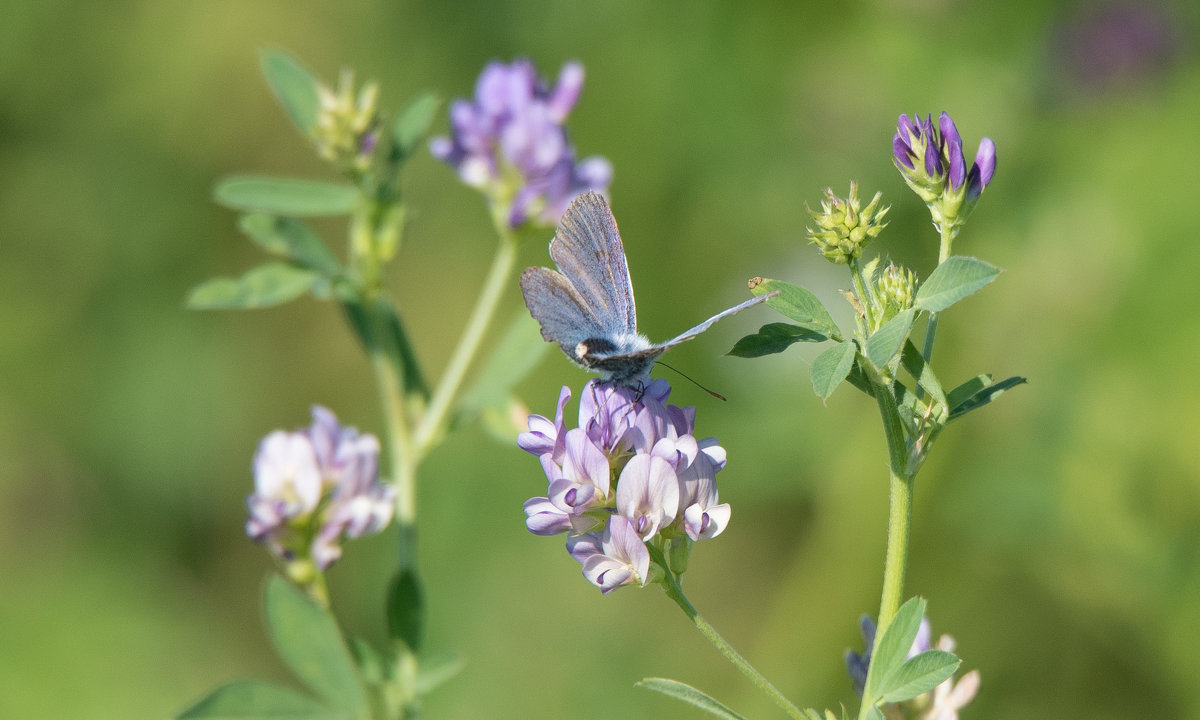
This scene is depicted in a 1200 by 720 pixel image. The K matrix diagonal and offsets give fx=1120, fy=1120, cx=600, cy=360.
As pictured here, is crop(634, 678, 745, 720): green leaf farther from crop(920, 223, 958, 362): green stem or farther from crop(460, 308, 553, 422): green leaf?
crop(460, 308, 553, 422): green leaf

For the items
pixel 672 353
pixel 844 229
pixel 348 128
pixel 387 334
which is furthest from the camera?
pixel 672 353

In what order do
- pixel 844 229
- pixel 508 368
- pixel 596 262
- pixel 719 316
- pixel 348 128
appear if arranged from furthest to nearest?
pixel 508 368 < pixel 348 128 < pixel 596 262 < pixel 844 229 < pixel 719 316

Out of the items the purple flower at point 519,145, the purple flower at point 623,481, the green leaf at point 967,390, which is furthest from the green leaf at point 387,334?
the green leaf at point 967,390

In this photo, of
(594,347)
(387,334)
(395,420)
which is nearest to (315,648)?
(395,420)

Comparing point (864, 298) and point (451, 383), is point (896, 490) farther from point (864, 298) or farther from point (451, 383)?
point (451, 383)

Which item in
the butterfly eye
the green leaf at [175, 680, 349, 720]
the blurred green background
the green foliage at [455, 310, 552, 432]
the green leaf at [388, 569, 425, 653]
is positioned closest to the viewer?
the butterfly eye

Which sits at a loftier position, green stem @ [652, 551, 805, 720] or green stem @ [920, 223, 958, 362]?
green stem @ [920, 223, 958, 362]

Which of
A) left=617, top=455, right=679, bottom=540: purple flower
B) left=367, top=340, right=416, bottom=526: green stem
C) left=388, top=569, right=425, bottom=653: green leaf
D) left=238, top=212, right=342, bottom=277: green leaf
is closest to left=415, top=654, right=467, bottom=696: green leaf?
left=388, top=569, right=425, bottom=653: green leaf
